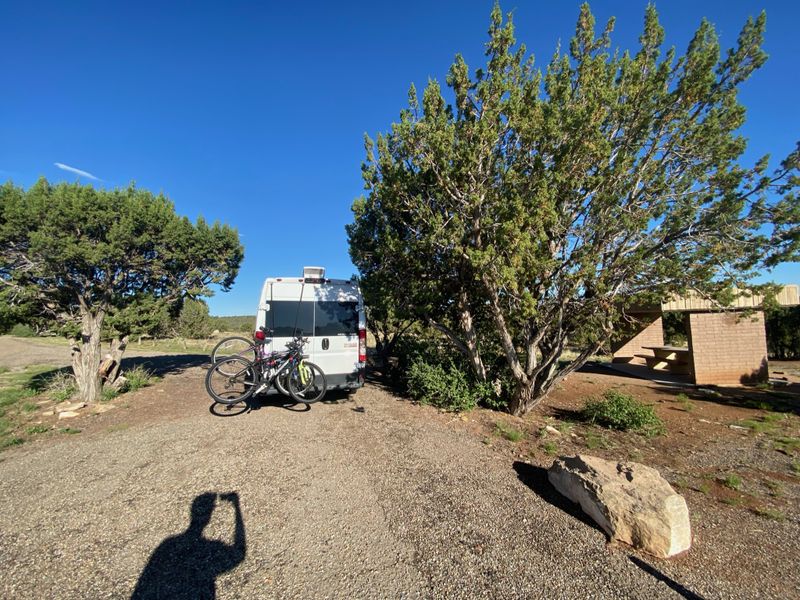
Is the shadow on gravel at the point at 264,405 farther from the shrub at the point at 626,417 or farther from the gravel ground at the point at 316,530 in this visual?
the shrub at the point at 626,417

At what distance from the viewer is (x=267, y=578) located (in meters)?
2.64

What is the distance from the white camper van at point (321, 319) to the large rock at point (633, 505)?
16.1 ft

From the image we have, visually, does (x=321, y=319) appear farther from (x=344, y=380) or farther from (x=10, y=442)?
(x=10, y=442)

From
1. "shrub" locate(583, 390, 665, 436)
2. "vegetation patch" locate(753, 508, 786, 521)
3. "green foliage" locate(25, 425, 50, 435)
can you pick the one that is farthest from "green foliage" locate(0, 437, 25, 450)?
"vegetation patch" locate(753, 508, 786, 521)

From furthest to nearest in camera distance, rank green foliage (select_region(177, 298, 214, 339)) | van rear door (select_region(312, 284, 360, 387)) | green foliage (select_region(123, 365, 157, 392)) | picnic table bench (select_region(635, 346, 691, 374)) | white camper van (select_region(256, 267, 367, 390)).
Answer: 1. green foliage (select_region(177, 298, 214, 339))
2. picnic table bench (select_region(635, 346, 691, 374))
3. green foliage (select_region(123, 365, 157, 392))
4. van rear door (select_region(312, 284, 360, 387))
5. white camper van (select_region(256, 267, 367, 390))

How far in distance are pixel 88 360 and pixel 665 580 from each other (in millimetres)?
10983

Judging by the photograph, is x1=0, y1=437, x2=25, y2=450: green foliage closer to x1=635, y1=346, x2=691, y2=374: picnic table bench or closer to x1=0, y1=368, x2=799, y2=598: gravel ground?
x1=0, y1=368, x2=799, y2=598: gravel ground

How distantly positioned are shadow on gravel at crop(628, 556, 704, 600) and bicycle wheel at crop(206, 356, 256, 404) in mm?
6224

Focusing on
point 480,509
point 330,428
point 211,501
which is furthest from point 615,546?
point 330,428

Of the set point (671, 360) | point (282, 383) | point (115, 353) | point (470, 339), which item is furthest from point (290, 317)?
point (671, 360)

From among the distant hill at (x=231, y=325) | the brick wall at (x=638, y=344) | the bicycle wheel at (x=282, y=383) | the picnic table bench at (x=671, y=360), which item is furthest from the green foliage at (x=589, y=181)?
the distant hill at (x=231, y=325)

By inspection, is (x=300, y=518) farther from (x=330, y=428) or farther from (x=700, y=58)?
(x=700, y=58)

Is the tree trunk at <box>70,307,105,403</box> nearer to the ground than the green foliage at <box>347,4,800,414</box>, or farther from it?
nearer to the ground

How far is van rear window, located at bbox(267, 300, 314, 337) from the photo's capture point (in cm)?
739
